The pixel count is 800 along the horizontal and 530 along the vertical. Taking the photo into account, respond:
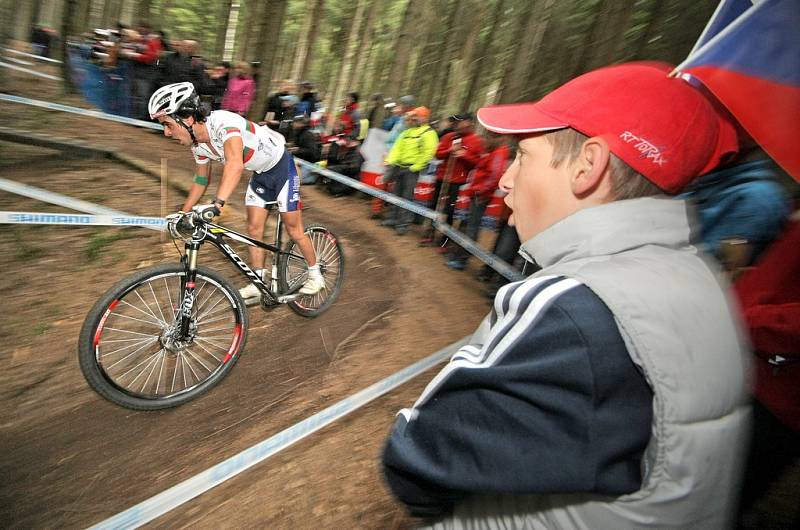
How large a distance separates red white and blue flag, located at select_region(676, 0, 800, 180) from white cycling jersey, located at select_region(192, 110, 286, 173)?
348 centimetres

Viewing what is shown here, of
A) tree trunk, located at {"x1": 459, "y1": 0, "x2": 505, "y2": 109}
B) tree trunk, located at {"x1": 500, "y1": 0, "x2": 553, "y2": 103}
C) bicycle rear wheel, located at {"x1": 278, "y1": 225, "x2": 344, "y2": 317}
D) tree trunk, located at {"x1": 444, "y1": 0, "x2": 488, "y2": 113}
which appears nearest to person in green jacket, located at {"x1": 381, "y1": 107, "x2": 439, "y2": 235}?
bicycle rear wheel, located at {"x1": 278, "y1": 225, "x2": 344, "y2": 317}

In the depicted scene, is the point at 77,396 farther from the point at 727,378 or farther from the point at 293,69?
the point at 293,69

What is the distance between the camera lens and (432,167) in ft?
28.5

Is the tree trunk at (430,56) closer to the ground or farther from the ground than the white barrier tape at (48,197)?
farther from the ground

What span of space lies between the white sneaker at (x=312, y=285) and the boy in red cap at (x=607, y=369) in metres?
3.80

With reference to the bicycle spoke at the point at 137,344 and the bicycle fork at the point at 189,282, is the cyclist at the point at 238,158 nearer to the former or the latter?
the bicycle fork at the point at 189,282

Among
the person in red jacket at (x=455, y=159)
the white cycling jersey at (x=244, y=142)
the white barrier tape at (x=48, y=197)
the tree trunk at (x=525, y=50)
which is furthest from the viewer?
the tree trunk at (x=525, y=50)

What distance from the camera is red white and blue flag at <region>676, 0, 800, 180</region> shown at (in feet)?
5.15

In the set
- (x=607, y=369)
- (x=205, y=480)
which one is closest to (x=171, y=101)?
(x=205, y=480)

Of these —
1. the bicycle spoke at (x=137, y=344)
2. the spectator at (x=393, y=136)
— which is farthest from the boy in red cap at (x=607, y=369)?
the spectator at (x=393, y=136)

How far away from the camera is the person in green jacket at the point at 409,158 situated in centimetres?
866

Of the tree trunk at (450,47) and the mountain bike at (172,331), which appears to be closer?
the mountain bike at (172,331)

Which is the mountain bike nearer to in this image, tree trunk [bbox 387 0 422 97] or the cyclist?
the cyclist

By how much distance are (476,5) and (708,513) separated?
70.4 feet
